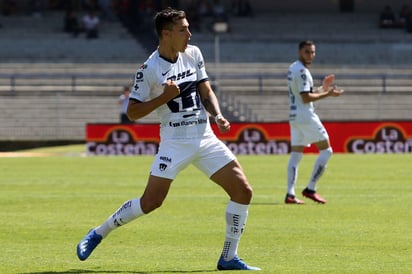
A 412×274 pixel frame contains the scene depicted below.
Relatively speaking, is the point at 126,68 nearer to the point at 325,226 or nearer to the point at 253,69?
the point at 253,69

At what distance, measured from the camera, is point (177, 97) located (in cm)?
986

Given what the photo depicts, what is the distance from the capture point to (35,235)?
12648 millimetres

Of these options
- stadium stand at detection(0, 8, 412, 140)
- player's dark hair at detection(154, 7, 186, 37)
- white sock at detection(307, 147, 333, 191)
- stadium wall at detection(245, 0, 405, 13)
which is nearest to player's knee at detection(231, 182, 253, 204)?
player's dark hair at detection(154, 7, 186, 37)

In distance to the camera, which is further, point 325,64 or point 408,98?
point 325,64

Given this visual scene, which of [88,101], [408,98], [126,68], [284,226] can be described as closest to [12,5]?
[126,68]

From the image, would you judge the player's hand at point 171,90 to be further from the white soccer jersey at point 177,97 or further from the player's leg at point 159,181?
the player's leg at point 159,181

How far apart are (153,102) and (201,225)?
4.45 m

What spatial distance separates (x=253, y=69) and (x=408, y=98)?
321 inches

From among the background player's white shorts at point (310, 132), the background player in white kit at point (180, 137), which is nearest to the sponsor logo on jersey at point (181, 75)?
the background player in white kit at point (180, 137)

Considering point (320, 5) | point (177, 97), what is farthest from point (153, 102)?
point (320, 5)

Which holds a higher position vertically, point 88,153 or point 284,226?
point 284,226

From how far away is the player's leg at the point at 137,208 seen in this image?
979 centimetres

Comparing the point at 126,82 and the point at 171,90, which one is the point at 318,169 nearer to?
the point at 171,90

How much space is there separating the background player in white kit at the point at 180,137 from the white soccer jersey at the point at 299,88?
7119mm
